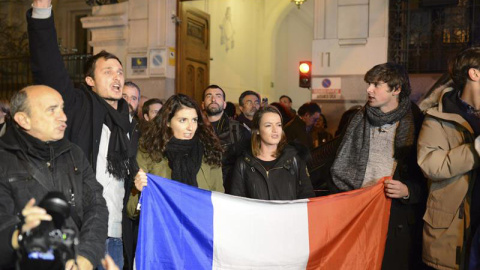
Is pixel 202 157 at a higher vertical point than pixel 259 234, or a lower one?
higher

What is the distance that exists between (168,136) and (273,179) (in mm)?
875

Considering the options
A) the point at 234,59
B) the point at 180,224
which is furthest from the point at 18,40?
the point at 180,224

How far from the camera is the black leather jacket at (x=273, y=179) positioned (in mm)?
4238

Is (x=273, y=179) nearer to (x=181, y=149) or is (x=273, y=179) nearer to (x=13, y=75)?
(x=181, y=149)

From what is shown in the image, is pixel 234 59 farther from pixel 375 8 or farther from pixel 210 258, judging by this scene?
pixel 210 258

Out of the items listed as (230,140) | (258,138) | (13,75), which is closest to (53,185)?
(258,138)

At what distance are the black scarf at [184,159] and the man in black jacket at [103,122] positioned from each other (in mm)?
332

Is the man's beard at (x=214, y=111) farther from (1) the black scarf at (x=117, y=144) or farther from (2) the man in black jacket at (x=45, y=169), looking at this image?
(2) the man in black jacket at (x=45, y=169)

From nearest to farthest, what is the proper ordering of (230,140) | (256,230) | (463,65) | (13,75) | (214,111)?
1. (463,65)
2. (256,230)
3. (230,140)
4. (214,111)
5. (13,75)

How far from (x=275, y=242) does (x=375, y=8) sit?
6.70 m

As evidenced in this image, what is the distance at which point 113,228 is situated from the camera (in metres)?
3.69

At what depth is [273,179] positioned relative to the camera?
4.26 meters

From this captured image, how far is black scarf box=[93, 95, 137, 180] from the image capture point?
362 centimetres

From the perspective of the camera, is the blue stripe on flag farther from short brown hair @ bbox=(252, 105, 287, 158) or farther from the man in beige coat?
the man in beige coat
